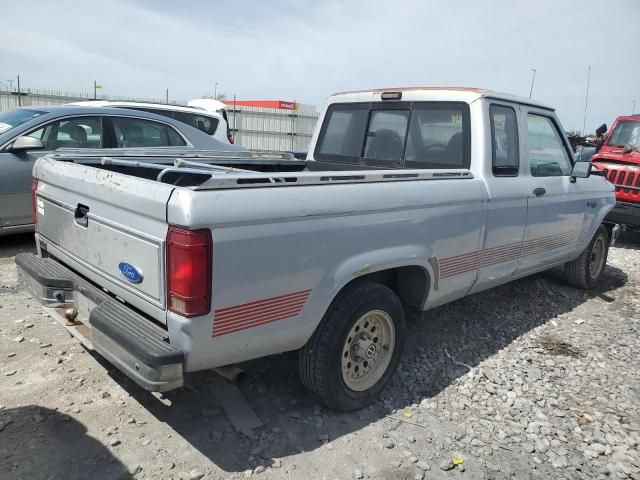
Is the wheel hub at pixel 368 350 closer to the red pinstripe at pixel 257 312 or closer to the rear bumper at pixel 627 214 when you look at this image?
the red pinstripe at pixel 257 312

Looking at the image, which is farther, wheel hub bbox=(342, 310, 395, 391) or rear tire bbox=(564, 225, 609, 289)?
rear tire bbox=(564, 225, 609, 289)

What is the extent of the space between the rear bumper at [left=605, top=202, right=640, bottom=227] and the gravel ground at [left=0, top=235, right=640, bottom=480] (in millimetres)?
4728

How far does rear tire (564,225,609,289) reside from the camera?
5.76m

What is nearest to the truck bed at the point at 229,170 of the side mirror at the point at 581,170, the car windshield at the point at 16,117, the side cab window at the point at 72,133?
the side mirror at the point at 581,170

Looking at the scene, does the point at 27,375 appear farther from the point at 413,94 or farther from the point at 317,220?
the point at 413,94

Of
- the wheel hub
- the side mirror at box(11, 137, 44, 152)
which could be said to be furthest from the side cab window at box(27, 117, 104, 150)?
the wheel hub

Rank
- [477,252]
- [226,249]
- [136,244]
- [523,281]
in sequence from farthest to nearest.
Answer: [523,281] < [477,252] < [136,244] < [226,249]

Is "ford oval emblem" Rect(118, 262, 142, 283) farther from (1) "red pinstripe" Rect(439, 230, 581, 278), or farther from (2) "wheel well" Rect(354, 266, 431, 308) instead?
(1) "red pinstripe" Rect(439, 230, 581, 278)

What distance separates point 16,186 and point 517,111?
16.8 ft

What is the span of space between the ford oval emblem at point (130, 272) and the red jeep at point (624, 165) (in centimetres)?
838

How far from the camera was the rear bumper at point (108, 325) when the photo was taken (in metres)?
2.31

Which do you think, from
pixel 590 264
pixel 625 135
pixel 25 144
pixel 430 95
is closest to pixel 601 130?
pixel 625 135

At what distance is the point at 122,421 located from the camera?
2955mm

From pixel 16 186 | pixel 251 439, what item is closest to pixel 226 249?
pixel 251 439
